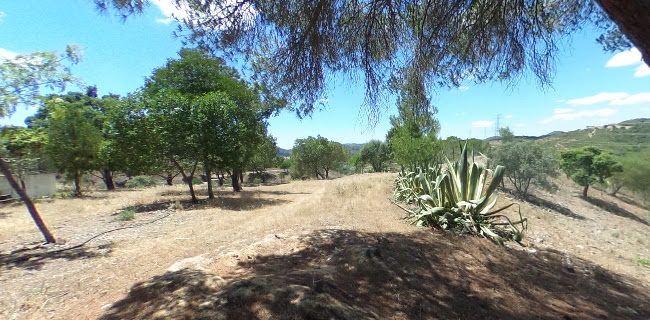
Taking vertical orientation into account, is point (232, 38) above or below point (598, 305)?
above

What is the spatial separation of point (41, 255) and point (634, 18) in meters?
9.01

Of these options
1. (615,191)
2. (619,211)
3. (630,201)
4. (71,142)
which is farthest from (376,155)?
(71,142)

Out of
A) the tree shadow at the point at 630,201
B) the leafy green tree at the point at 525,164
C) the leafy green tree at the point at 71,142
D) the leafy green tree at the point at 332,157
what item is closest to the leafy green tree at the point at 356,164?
the leafy green tree at the point at 332,157

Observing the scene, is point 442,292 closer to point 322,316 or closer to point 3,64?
point 322,316

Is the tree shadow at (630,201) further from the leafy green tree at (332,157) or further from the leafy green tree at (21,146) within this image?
the leafy green tree at (21,146)

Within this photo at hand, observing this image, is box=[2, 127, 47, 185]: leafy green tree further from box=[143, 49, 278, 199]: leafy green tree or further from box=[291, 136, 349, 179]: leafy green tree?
box=[291, 136, 349, 179]: leafy green tree

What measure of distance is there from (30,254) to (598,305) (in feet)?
30.5

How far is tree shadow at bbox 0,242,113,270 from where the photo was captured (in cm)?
494

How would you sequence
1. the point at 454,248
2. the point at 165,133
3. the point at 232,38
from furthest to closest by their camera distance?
the point at 165,133 → the point at 232,38 → the point at 454,248

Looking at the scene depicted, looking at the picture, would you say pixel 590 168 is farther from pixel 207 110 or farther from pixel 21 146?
pixel 21 146

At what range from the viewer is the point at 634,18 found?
204 centimetres

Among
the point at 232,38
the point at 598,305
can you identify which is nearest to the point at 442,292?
the point at 598,305

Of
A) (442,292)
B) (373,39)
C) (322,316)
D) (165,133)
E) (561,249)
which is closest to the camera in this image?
(322,316)

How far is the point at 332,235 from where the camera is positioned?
16.5ft
